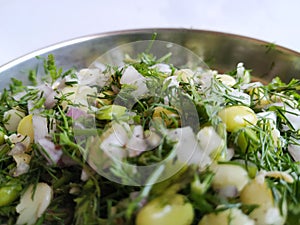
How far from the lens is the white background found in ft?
8.23

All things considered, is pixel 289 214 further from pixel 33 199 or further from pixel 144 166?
pixel 33 199

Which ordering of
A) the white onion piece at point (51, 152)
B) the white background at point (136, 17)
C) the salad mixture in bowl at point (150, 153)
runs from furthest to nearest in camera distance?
1. the white background at point (136, 17)
2. the white onion piece at point (51, 152)
3. the salad mixture in bowl at point (150, 153)

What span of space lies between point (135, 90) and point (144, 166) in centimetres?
32

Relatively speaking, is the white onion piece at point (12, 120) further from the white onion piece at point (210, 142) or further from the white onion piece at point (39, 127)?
the white onion piece at point (210, 142)

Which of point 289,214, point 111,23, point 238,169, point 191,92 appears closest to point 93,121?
point 191,92

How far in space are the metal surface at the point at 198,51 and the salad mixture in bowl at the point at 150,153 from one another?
0.37 meters

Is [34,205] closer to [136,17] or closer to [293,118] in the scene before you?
[293,118]

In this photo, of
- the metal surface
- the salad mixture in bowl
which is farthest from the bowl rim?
the salad mixture in bowl

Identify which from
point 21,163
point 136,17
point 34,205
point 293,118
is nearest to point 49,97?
point 21,163

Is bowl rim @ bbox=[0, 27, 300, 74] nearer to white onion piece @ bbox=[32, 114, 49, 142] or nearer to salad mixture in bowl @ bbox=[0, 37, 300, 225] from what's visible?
salad mixture in bowl @ bbox=[0, 37, 300, 225]

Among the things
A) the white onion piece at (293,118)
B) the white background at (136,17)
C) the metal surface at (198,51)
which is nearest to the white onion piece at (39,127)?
→ the metal surface at (198,51)

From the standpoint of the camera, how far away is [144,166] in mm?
991

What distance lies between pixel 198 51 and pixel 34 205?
102 centimetres

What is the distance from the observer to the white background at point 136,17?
2.51 meters
